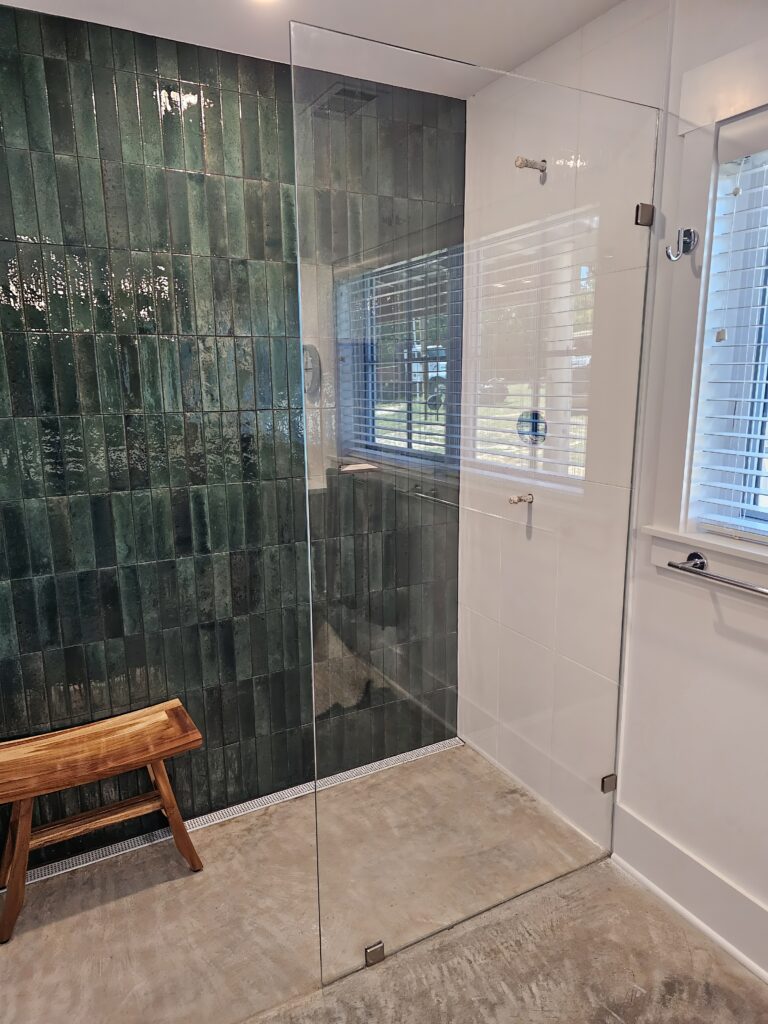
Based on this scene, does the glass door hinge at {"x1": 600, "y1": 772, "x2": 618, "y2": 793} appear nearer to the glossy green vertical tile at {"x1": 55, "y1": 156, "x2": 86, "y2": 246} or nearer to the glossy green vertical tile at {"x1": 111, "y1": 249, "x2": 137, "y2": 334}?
the glossy green vertical tile at {"x1": 111, "y1": 249, "x2": 137, "y2": 334}

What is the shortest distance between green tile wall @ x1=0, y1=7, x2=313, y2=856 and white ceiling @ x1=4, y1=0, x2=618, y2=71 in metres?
0.09

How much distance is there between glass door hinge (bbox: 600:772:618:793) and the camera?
2.08 meters

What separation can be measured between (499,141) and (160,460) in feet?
4.36

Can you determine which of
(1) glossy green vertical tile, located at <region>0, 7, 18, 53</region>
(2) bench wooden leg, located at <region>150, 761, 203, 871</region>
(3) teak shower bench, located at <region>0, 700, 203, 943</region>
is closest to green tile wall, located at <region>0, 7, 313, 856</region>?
(1) glossy green vertical tile, located at <region>0, 7, 18, 53</region>

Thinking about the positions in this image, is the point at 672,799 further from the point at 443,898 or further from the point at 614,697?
the point at 443,898

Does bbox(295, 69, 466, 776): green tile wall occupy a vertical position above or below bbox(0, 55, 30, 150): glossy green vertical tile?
below

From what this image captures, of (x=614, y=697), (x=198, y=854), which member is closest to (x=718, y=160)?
(x=614, y=697)

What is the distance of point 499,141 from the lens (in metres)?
1.81

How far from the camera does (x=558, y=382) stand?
196 cm

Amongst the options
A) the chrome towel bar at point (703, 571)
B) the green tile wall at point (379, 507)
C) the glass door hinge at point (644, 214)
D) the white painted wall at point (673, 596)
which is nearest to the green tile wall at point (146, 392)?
the green tile wall at point (379, 507)

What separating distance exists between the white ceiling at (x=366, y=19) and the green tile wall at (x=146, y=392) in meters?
0.09

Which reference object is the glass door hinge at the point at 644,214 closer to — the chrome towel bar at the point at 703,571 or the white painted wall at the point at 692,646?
the white painted wall at the point at 692,646

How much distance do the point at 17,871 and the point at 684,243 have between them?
239cm

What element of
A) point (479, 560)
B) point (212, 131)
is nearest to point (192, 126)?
point (212, 131)
